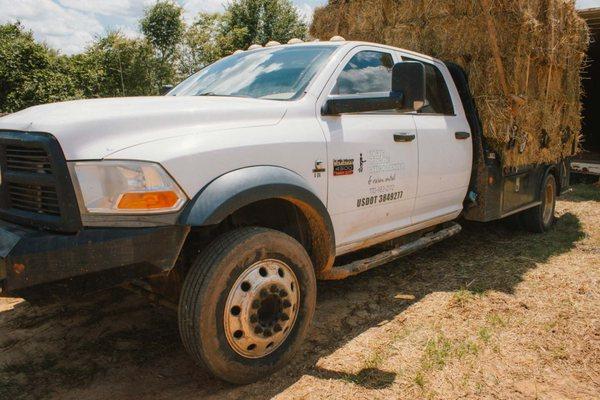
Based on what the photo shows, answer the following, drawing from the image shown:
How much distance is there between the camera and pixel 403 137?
11.7 feet

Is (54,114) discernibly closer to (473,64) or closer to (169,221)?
(169,221)

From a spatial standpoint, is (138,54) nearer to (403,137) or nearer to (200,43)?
(200,43)

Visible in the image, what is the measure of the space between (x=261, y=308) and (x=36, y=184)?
1.26m

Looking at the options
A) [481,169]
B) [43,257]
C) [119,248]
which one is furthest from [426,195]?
[43,257]

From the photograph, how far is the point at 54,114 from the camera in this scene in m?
2.34

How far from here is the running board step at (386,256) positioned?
3240 mm

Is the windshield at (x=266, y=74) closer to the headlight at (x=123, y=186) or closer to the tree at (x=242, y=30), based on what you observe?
the headlight at (x=123, y=186)

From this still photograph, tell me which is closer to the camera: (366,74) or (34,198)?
(34,198)

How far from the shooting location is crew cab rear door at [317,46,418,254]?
3104mm

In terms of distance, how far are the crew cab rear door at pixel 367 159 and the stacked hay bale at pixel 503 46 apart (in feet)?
4.66

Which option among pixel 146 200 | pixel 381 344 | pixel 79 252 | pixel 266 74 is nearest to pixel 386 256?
pixel 381 344

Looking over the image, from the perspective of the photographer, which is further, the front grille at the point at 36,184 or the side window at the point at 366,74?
the side window at the point at 366,74

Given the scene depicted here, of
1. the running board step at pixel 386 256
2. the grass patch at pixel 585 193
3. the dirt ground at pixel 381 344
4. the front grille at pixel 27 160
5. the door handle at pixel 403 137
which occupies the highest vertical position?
the front grille at pixel 27 160

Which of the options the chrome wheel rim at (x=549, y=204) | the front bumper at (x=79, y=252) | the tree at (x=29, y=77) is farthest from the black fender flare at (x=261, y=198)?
the tree at (x=29, y=77)
